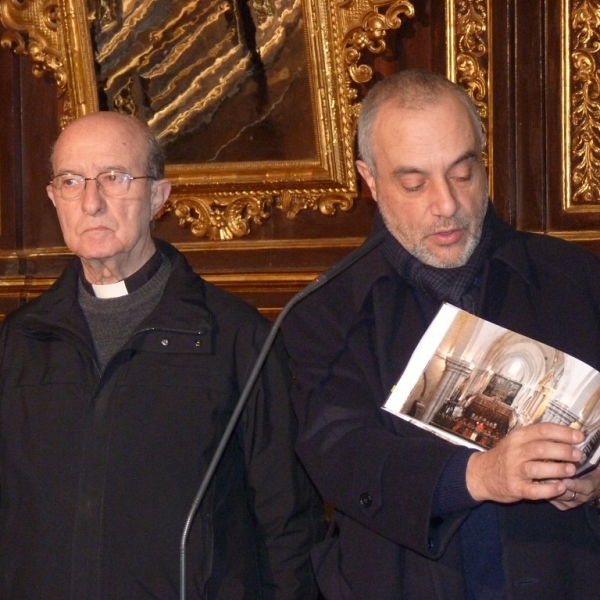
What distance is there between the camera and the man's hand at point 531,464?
1688 millimetres

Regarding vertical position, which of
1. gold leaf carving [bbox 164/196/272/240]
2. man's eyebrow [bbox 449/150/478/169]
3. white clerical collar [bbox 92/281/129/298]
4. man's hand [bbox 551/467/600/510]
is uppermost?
man's eyebrow [bbox 449/150/478/169]

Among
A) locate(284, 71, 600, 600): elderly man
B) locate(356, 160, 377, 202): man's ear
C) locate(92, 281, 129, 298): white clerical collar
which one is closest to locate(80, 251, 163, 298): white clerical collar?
locate(92, 281, 129, 298): white clerical collar

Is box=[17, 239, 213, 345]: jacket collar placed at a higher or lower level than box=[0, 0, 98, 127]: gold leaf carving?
lower

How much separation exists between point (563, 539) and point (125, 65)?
2.35 meters

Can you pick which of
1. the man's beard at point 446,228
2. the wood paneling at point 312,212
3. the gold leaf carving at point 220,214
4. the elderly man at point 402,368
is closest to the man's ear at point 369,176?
the elderly man at point 402,368

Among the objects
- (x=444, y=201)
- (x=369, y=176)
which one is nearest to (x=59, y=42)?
(x=369, y=176)

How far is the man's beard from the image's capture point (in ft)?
6.76

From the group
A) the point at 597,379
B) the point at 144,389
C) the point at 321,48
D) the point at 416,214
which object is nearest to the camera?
the point at 597,379

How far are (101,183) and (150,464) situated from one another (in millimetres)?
641

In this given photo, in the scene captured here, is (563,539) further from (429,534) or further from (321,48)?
(321,48)

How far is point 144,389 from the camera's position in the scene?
7.41ft

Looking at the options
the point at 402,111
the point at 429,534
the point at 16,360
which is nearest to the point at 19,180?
the point at 16,360

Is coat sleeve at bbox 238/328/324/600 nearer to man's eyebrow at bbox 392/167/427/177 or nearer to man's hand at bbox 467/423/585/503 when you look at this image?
man's eyebrow at bbox 392/167/427/177

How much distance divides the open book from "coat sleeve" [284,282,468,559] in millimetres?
55
